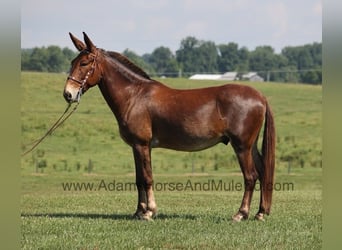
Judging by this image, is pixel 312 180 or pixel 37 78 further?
pixel 37 78

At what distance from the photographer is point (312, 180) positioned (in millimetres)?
25484

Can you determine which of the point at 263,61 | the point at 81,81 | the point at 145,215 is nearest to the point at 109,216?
the point at 145,215

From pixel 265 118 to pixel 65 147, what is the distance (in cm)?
2974

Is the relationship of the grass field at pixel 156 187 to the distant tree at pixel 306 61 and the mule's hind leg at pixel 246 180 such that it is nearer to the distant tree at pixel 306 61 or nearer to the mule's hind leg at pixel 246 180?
the mule's hind leg at pixel 246 180

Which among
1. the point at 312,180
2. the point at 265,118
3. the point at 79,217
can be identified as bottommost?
the point at 312,180

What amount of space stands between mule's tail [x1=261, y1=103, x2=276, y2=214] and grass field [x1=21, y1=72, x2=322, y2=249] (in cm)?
43

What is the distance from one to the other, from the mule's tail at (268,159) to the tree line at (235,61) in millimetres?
62653

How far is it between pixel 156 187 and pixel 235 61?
71266 millimetres

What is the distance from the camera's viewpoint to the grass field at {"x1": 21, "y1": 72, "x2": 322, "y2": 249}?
7.39 meters

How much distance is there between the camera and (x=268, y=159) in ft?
29.5

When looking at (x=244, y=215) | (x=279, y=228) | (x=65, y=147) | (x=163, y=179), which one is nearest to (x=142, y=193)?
(x=244, y=215)

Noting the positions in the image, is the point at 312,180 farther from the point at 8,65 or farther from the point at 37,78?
the point at 37,78

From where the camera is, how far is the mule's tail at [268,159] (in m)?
8.98

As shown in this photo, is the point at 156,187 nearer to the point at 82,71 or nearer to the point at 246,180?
the point at 246,180
